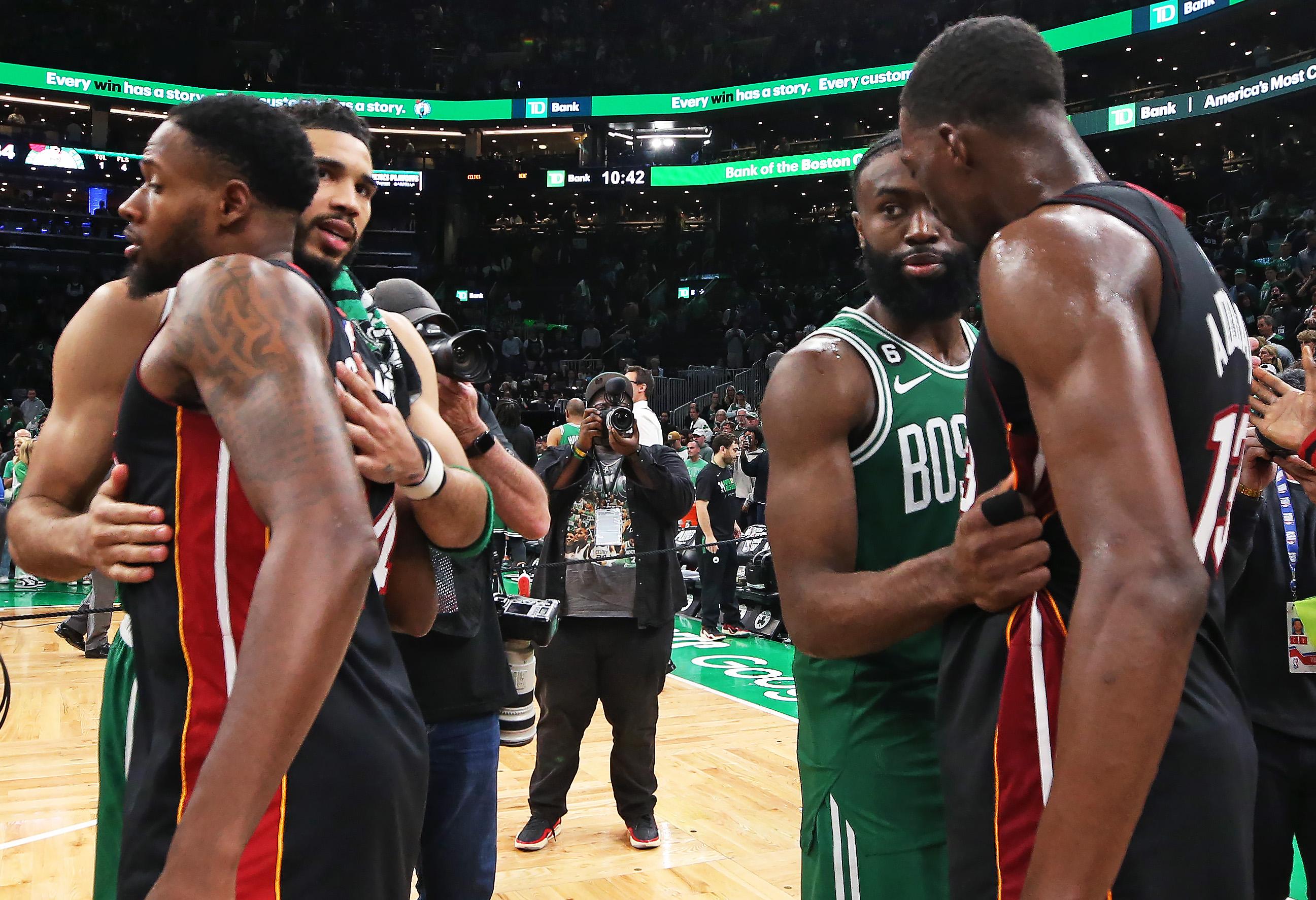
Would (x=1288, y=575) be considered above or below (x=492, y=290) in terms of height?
below

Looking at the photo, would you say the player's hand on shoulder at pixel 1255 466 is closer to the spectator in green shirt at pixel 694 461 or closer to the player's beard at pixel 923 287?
the player's beard at pixel 923 287

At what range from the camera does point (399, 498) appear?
185 centimetres

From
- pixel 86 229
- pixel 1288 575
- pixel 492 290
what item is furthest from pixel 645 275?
pixel 1288 575

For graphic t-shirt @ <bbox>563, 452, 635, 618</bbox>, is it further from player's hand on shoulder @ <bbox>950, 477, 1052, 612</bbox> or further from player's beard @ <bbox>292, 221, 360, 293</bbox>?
player's hand on shoulder @ <bbox>950, 477, 1052, 612</bbox>

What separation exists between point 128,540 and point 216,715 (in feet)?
0.86

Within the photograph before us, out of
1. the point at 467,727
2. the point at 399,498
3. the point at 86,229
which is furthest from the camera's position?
the point at 86,229

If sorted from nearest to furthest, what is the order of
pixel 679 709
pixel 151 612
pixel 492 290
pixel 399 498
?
pixel 151 612, pixel 399 498, pixel 679 709, pixel 492 290

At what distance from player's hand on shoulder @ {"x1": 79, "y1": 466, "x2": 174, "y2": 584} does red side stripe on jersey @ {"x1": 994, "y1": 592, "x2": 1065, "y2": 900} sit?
1127 mm

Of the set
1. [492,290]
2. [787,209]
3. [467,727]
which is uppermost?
[787,209]

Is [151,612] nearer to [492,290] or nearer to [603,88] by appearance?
[492,290]

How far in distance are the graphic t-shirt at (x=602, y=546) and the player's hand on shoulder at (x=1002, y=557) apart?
133 inches

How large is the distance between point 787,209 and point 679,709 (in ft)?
84.3

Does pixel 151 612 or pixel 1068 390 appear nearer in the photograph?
pixel 1068 390

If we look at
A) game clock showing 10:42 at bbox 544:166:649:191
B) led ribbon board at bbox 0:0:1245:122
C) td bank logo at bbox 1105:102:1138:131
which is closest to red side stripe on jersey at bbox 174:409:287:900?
led ribbon board at bbox 0:0:1245:122
